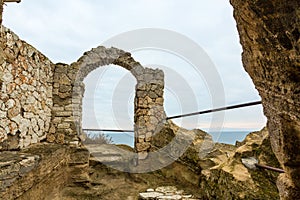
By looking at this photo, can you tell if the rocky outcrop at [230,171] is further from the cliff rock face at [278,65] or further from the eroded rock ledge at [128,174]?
the cliff rock face at [278,65]

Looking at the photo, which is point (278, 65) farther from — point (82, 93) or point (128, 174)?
point (82, 93)

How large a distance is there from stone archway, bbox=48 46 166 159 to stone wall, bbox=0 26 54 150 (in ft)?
0.82

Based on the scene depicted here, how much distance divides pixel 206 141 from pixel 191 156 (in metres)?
0.51

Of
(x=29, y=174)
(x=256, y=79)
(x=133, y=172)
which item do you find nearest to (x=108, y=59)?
(x=133, y=172)

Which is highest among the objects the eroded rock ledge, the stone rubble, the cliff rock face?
the cliff rock face

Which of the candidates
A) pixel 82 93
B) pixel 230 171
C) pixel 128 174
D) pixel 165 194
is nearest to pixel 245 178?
pixel 230 171

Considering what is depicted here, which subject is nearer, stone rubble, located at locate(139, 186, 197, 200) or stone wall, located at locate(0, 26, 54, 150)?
stone wall, located at locate(0, 26, 54, 150)

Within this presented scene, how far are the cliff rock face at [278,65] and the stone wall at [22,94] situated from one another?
3.21 metres

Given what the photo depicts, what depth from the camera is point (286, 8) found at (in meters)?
0.80

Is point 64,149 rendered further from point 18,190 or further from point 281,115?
point 281,115

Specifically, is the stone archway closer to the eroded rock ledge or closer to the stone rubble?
the eroded rock ledge

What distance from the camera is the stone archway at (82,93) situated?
5027mm

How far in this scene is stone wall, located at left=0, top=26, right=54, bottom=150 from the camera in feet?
11.2

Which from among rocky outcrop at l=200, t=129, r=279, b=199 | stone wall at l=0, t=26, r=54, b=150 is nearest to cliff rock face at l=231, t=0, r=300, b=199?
rocky outcrop at l=200, t=129, r=279, b=199
